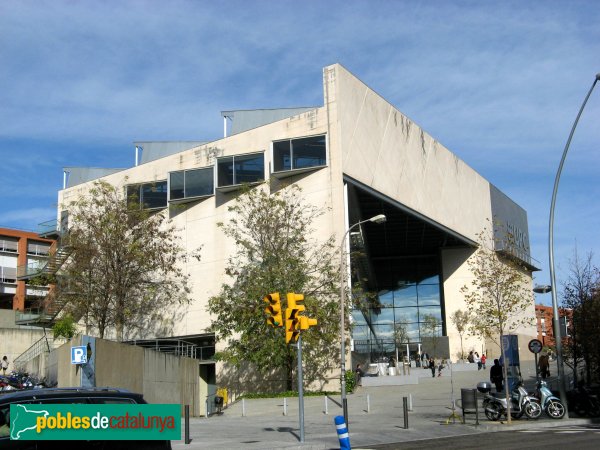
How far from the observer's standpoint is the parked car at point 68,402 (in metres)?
7.41

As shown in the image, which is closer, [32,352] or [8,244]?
[32,352]

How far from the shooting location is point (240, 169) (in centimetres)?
4062

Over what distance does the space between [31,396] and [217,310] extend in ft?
91.9

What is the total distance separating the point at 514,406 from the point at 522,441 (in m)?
5.88

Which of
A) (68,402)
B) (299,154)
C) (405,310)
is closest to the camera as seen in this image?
(68,402)

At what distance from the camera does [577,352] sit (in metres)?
30.2

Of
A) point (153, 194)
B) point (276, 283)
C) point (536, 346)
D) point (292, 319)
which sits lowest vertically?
point (536, 346)

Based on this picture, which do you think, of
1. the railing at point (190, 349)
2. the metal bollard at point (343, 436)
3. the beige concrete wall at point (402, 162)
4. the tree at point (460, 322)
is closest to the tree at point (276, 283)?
the railing at point (190, 349)

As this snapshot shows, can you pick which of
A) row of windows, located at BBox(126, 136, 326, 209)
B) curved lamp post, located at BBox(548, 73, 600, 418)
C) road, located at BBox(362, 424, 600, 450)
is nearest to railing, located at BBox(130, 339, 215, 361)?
row of windows, located at BBox(126, 136, 326, 209)

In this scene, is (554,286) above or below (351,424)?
above

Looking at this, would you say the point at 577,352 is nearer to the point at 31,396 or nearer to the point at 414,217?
the point at 414,217

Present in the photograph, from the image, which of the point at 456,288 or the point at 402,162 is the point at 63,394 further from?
the point at 456,288

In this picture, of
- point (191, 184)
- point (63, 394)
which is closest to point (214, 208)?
point (191, 184)

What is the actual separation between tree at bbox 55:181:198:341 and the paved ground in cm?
1040
